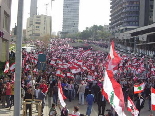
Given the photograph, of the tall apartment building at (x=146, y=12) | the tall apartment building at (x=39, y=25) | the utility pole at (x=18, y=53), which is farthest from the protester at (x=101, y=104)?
the tall apartment building at (x=39, y=25)

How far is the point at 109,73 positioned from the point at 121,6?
12373 centimetres

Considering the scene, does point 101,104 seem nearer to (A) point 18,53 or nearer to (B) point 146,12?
(A) point 18,53

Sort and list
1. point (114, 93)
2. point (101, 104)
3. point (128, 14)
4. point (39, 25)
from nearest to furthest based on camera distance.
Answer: point (114, 93) → point (101, 104) → point (128, 14) → point (39, 25)

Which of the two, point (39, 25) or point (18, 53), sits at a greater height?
point (39, 25)

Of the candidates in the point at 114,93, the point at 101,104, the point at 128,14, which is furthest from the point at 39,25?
the point at 114,93

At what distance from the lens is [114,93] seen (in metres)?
8.34

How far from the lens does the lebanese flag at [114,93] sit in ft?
26.8

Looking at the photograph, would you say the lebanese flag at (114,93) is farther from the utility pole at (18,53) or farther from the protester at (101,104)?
the protester at (101,104)

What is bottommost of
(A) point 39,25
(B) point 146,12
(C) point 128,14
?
(A) point 39,25

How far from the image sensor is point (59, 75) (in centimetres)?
2048

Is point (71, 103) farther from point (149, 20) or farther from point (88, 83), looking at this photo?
point (149, 20)

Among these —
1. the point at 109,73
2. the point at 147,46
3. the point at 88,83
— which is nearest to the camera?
the point at 109,73

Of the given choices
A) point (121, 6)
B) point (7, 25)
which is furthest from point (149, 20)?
point (7, 25)

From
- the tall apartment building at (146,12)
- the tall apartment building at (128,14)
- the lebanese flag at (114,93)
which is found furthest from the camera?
the tall apartment building at (128,14)
